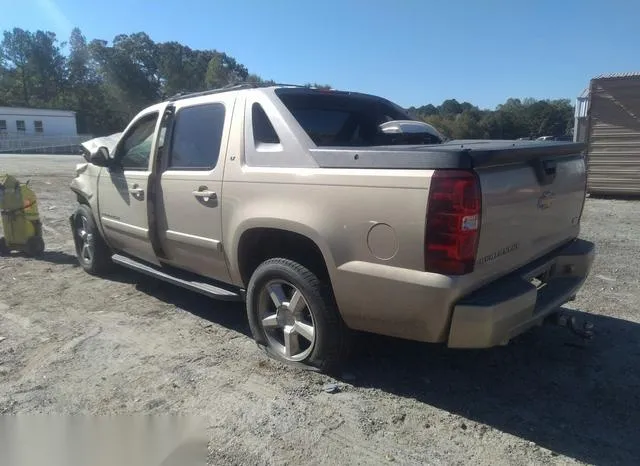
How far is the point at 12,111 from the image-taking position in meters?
63.5

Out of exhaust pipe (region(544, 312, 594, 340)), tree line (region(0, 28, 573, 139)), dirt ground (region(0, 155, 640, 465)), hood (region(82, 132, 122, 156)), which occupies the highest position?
tree line (region(0, 28, 573, 139))

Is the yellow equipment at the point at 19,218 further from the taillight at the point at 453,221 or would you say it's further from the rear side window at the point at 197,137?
the taillight at the point at 453,221

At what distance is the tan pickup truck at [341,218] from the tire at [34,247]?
9.35ft

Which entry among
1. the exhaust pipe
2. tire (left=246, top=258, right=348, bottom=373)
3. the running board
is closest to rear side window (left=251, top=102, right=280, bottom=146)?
tire (left=246, top=258, right=348, bottom=373)

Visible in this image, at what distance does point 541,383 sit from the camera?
3.57 metres

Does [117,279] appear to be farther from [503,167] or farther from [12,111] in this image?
[12,111]

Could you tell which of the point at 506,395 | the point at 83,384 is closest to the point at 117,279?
the point at 83,384

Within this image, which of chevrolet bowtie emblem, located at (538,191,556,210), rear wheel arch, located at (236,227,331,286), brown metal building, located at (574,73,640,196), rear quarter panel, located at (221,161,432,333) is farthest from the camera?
brown metal building, located at (574,73,640,196)

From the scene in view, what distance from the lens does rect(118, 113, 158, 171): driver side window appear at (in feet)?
16.7

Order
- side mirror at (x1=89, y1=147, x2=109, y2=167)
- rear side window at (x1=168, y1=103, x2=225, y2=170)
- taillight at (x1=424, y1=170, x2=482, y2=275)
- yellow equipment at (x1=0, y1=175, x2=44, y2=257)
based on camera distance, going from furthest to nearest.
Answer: yellow equipment at (x1=0, y1=175, x2=44, y2=257) → side mirror at (x1=89, y1=147, x2=109, y2=167) → rear side window at (x1=168, y1=103, x2=225, y2=170) → taillight at (x1=424, y1=170, x2=482, y2=275)

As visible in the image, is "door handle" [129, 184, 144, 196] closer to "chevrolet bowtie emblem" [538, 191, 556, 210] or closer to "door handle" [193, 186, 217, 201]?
"door handle" [193, 186, 217, 201]

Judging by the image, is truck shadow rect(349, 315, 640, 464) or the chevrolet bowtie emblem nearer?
truck shadow rect(349, 315, 640, 464)

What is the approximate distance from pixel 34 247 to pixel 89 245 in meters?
1.74

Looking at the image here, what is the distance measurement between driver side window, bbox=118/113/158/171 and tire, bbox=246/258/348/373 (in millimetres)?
1918
